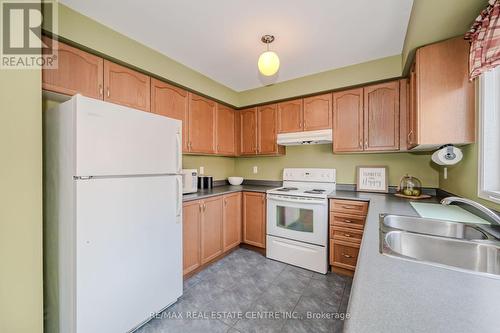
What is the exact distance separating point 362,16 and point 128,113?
199 centimetres

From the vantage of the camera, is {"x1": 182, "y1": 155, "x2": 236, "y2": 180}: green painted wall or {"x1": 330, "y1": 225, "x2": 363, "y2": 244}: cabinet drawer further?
{"x1": 182, "y1": 155, "x2": 236, "y2": 180}: green painted wall

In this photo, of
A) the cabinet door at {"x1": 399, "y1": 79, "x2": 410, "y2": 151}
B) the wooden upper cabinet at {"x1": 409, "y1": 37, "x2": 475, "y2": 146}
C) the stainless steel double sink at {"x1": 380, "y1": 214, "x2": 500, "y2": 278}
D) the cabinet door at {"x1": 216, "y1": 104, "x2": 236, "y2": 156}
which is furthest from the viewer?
the cabinet door at {"x1": 216, "y1": 104, "x2": 236, "y2": 156}

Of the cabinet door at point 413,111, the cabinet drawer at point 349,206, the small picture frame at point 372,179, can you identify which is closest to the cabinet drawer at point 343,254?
the cabinet drawer at point 349,206

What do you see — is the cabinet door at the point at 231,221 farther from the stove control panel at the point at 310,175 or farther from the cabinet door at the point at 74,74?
the cabinet door at the point at 74,74

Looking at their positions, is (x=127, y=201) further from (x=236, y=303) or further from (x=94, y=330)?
(x=236, y=303)

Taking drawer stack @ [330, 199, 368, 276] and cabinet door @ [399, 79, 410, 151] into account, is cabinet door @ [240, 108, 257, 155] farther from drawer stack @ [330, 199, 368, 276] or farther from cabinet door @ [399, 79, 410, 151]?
cabinet door @ [399, 79, 410, 151]

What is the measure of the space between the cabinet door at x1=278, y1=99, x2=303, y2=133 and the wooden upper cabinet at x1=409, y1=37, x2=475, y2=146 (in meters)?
1.40

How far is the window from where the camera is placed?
1.33 meters

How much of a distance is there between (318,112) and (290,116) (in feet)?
1.30

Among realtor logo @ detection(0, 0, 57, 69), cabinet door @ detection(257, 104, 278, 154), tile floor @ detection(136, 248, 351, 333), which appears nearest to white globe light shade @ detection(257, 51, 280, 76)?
cabinet door @ detection(257, 104, 278, 154)

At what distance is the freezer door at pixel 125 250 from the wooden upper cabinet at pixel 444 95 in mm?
2125

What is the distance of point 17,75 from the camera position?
1.14 metres

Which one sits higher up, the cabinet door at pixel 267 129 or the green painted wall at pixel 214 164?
the cabinet door at pixel 267 129

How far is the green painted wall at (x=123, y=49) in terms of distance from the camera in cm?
158
